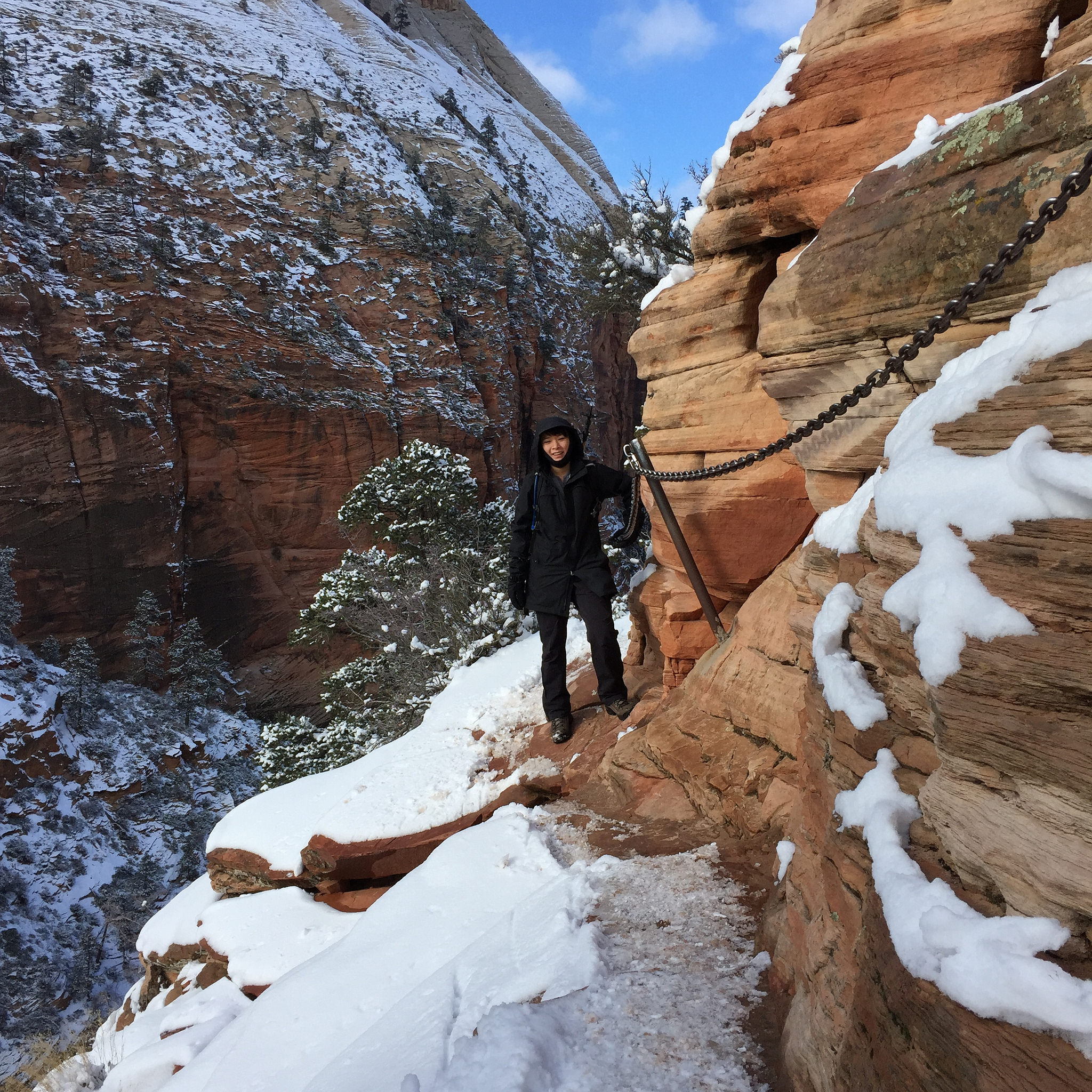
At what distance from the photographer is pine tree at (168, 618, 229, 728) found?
18438mm

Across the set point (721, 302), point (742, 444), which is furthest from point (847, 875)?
point (721, 302)

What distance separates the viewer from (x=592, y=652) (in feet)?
14.4

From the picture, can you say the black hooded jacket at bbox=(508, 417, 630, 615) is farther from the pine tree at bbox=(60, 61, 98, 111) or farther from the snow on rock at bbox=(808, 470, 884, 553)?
the pine tree at bbox=(60, 61, 98, 111)

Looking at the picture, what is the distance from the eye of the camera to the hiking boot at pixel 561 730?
4.45m

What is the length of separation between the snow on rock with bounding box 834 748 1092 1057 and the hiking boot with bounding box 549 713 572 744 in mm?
3037

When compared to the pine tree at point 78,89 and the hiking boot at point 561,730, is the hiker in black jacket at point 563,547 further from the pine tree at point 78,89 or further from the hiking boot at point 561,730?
the pine tree at point 78,89

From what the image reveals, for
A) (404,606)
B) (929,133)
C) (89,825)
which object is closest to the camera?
(929,133)

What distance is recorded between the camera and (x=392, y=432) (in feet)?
70.8

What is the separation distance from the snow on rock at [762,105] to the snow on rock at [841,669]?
2.58 m

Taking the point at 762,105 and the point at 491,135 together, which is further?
the point at 491,135

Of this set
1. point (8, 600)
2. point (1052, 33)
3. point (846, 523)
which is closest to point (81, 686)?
point (8, 600)

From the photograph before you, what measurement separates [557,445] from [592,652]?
1306 mm

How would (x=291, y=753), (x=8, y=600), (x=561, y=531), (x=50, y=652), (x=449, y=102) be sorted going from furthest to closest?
(x=449, y=102)
(x=50, y=652)
(x=8, y=600)
(x=291, y=753)
(x=561, y=531)

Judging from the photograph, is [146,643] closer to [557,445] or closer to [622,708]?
[622,708]
